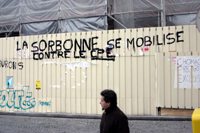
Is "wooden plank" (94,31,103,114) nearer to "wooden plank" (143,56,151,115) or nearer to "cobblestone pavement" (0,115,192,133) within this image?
"cobblestone pavement" (0,115,192,133)

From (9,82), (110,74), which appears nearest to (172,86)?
(110,74)

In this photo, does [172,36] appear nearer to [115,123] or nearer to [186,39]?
[186,39]

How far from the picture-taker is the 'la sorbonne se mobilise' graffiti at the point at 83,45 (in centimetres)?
885

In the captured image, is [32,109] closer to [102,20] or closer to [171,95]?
[102,20]

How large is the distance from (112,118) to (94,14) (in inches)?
336

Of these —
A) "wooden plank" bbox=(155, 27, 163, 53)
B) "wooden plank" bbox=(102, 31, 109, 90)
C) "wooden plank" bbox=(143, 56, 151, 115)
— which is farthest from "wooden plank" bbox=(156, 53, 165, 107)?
"wooden plank" bbox=(102, 31, 109, 90)

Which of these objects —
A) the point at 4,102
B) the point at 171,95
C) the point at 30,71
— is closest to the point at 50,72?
the point at 30,71

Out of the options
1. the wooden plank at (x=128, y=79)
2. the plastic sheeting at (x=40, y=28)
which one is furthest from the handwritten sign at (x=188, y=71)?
the plastic sheeting at (x=40, y=28)

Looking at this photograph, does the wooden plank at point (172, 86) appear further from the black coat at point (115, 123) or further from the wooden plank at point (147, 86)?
the black coat at point (115, 123)

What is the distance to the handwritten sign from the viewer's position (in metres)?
8.39

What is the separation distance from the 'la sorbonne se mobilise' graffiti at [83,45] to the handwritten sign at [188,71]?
31.0 inches

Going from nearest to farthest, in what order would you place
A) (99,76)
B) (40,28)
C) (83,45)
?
(99,76) < (83,45) < (40,28)

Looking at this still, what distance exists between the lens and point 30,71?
10.3 meters

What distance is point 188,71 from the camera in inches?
333
